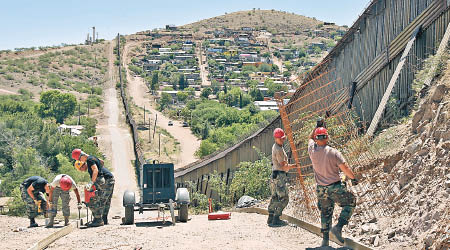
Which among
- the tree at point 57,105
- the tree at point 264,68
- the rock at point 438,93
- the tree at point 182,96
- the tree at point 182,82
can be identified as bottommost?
the rock at point 438,93

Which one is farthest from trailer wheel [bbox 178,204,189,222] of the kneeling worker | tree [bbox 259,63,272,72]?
tree [bbox 259,63,272,72]

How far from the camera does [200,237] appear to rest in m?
10.6

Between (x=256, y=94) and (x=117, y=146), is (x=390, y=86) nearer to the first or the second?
(x=117, y=146)

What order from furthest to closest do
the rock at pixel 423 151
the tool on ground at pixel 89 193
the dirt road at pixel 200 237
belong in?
the tool on ground at pixel 89 193 < the dirt road at pixel 200 237 < the rock at pixel 423 151

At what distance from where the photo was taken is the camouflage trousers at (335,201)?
8.41 metres

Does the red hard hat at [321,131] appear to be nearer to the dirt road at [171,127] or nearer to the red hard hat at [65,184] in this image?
the red hard hat at [65,184]

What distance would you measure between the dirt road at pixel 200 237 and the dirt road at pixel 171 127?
49299mm

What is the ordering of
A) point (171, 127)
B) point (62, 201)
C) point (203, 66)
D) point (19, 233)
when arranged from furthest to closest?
point (203, 66) < point (171, 127) < point (62, 201) < point (19, 233)

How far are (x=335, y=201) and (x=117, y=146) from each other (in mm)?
56385

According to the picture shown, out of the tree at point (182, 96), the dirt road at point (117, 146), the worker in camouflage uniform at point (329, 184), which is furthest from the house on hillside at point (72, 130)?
the worker in camouflage uniform at point (329, 184)

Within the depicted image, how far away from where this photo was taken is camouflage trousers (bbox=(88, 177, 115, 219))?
544 inches

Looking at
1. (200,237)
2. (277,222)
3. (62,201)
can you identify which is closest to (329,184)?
(277,222)

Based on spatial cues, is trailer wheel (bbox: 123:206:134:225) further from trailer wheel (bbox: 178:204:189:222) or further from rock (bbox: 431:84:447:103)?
rock (bbox: 431:84:447:103)

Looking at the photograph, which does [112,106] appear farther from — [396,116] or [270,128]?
[396,116]
